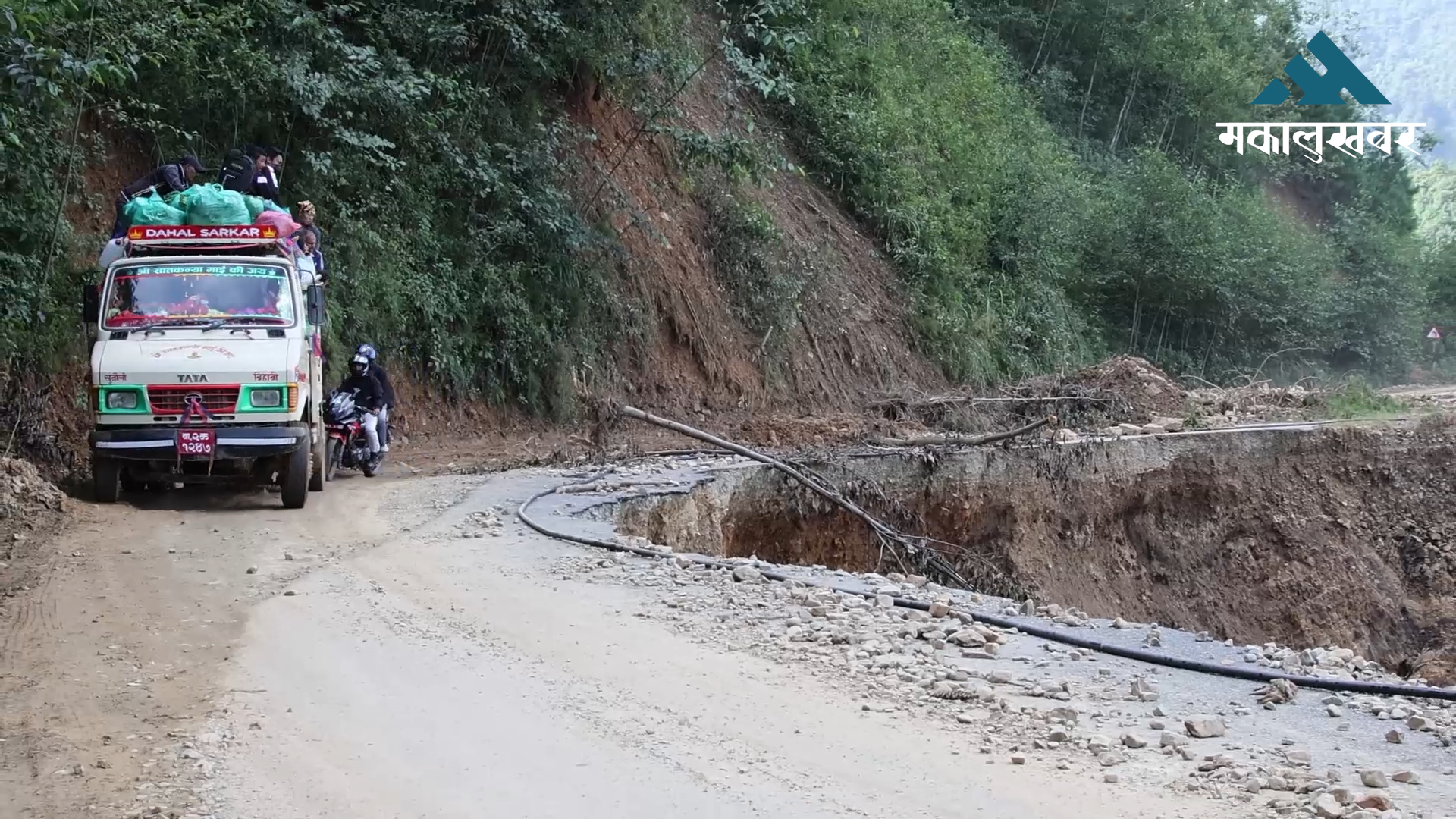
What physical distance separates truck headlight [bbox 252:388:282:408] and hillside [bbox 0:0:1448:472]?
10.3 feet

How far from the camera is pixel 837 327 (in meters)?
26.0

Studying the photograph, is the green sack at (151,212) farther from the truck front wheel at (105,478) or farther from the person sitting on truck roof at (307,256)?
the truck front wheel at (105,478)

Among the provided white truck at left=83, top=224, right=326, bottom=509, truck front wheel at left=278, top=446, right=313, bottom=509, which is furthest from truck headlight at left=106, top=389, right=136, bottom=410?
truck front wheel at left=278, top=446, right=313, bottom=509

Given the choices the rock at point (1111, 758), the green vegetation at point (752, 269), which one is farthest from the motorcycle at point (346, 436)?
the rock at point (1111, 758)

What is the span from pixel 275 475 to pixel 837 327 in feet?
49.0

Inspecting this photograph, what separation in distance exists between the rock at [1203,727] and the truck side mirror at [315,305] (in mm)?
9687

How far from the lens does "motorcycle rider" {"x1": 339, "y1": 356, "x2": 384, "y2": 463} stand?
14.7 m

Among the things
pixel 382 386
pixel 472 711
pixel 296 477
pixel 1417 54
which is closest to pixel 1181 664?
pixel 472 711

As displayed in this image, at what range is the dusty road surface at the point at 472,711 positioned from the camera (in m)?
4.87

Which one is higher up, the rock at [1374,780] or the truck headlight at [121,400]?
the truck headlight at [121,400]

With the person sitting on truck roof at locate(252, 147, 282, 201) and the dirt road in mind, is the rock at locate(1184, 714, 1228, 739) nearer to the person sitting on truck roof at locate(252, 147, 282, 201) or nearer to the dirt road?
the dirt road

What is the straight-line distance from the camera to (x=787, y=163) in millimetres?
21406

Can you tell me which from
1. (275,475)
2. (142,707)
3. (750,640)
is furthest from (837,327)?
(142,707)

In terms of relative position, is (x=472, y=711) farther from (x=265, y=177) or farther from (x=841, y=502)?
(x=265, y=177)
